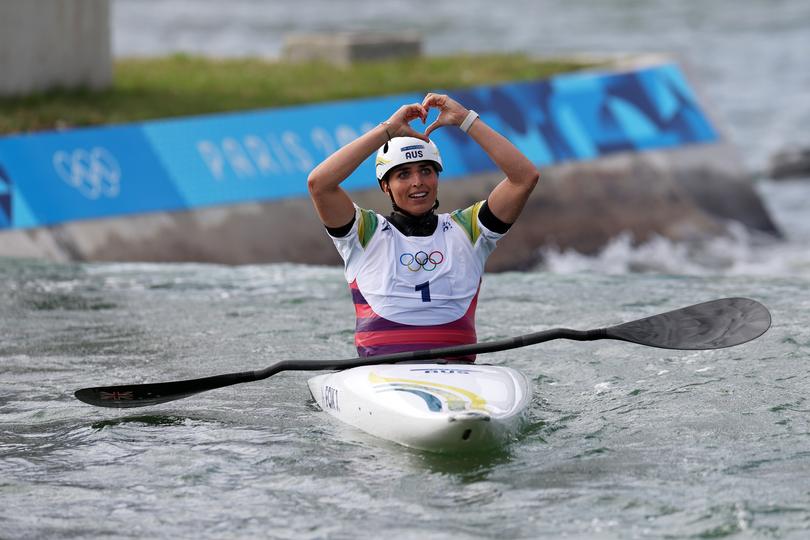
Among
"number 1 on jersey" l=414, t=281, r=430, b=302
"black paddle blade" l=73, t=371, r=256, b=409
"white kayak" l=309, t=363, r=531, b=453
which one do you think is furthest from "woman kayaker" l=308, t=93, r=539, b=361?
"black paddle blade" l=73, t=371, r=256, b=409

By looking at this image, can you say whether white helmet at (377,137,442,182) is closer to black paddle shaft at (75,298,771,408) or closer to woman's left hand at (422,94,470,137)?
woman's left hand at (422,94,470,137)

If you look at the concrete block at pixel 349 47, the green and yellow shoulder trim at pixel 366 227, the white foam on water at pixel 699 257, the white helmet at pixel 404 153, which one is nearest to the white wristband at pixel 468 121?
the white helmet at pixel 404 153

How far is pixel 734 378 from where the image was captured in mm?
7016

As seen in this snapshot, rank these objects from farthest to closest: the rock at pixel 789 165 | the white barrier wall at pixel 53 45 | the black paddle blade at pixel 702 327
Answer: the rock at pixel 789 165
the white barrier wall at pixel 53 45
the black paddle blade at pixel 702 327

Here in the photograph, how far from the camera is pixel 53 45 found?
45.6 feet

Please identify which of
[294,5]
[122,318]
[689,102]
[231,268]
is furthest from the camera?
[294,5]

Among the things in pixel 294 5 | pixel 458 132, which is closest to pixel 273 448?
pixel 458 132

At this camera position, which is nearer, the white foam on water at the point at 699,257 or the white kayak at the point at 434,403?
the white kayak at the point at 434,403

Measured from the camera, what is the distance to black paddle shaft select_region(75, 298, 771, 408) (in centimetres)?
632

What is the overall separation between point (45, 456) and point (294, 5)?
99.0ft

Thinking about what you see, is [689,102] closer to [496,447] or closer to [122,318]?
[122,318]

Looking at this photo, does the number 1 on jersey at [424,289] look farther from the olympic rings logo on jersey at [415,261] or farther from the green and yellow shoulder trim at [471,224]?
the green and yellow shoulder trim at [471,224]

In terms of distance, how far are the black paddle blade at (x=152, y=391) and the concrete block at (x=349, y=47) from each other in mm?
11151

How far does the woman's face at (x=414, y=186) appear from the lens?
6375 millimetres
